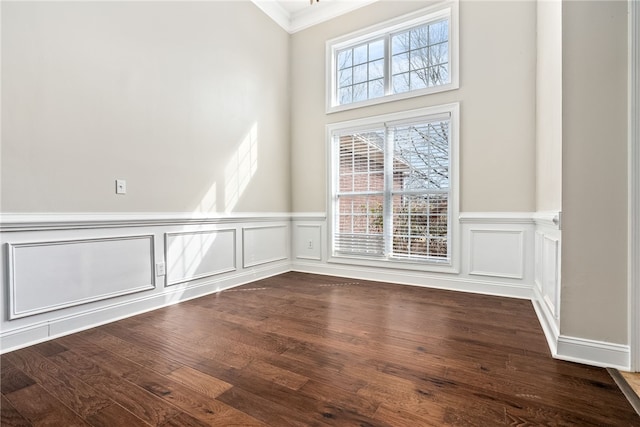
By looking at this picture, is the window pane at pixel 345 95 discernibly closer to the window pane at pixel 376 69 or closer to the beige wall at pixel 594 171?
the window pane at pixel 376 69

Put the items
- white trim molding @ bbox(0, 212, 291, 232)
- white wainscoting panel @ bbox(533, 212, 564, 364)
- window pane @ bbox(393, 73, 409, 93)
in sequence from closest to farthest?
white wainscoting panel @ bbox(533, 212, 564, 364) < white trim molding @ bbox(0, 212, 291, 232) < window pane @ bbox(393, 73, 409, 93)

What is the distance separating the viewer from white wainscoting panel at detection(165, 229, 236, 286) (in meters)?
2.76

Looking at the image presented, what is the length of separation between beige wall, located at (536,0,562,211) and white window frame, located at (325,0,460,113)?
2.40ft

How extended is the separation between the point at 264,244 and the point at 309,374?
2.42m

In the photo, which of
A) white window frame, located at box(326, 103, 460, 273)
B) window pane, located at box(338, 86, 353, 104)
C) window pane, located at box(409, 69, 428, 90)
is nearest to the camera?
white window frame, located at box(326, 103, 460, 273)

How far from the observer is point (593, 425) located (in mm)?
1161

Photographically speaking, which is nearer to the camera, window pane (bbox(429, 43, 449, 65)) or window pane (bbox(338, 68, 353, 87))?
window pane (bbox(429, 43, 449, 65))

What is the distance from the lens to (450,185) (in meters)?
3.23

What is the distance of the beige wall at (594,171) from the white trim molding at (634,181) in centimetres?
3

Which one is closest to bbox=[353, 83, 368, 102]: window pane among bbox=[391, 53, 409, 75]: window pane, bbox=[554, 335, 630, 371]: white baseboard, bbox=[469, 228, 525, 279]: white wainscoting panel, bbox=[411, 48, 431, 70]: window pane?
bbox=[391, 53, 409, 75]: window pane

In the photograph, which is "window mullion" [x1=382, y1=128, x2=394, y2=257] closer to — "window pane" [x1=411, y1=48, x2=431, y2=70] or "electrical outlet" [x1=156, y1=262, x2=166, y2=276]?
"window pane" [x1=411, y1=48, x2=431, y2=70]

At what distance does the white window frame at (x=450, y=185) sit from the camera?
317cm

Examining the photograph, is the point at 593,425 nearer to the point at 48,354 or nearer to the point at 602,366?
the point at 602,366

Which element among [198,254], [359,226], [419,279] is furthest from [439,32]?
[198,254]
